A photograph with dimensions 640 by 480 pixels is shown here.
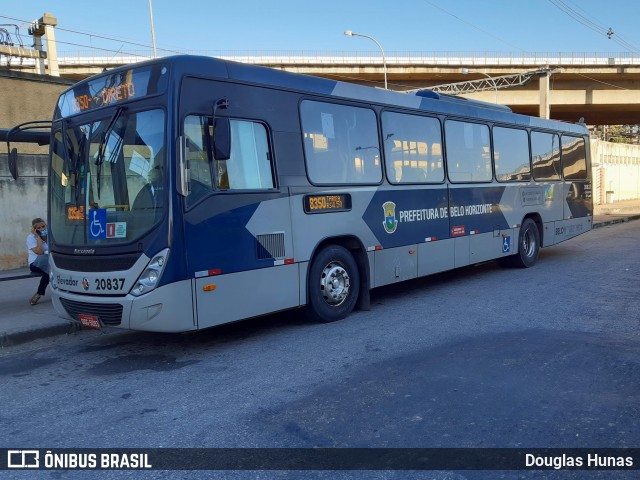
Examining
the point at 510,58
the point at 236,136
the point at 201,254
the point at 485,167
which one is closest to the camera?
the point at 201,254

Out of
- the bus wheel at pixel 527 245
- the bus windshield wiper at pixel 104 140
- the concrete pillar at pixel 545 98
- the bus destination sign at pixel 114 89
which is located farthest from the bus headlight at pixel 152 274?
the concrete pillar at pixel 545 98

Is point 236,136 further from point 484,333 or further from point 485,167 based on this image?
point 485,167

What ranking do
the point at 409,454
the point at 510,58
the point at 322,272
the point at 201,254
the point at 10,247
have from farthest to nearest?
the point at 510,58 → the point at 10,247 → the point at 322,272 → the point at 201,254 → the point at 409,454

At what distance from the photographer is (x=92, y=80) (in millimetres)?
6949

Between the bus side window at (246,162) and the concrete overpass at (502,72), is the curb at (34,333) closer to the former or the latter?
the bus side window at (246,162)

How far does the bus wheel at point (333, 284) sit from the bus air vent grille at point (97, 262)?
246 cm

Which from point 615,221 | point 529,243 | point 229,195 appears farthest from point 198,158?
point 615,221

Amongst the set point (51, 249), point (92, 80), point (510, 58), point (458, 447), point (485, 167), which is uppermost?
point (510, 58)

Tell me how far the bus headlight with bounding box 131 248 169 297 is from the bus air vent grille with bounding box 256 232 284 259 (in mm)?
1275

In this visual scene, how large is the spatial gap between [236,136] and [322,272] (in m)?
2.23

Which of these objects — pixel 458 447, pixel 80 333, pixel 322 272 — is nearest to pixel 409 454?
pixel 458 447

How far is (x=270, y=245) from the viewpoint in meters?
7.05

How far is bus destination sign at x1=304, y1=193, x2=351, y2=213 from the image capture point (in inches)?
299

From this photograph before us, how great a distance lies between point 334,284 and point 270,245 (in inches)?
54.5
